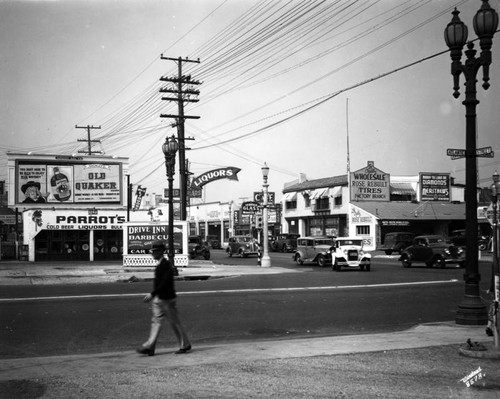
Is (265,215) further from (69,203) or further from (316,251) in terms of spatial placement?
(69,203)

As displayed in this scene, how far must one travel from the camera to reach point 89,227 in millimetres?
38438

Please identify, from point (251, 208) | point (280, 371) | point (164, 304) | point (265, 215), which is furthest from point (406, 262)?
point (280, 371)

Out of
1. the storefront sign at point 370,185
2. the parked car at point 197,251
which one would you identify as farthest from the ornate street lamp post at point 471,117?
the storefront sign at point 370,185

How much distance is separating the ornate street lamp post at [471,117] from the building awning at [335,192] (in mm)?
50136

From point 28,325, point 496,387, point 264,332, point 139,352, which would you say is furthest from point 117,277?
point 496,387

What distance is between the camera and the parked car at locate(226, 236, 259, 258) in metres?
48.3

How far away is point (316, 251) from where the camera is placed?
34.4m

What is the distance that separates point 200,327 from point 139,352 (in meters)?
3.13

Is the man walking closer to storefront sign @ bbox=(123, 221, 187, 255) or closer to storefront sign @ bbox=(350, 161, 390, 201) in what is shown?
storefront sign @ bbox=(123, 221, 187, 255)

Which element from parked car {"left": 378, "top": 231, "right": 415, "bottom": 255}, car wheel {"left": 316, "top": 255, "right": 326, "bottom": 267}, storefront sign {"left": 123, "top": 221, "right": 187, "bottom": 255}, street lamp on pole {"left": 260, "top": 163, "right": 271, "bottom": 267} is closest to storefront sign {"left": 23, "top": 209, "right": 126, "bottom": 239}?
storefront sign {"left": 123, "top": 221, "right": 187, "bottom": 255}

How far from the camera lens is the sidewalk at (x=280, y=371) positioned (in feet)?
21.5

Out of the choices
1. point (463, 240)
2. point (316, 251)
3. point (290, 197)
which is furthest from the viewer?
point (290, 197)

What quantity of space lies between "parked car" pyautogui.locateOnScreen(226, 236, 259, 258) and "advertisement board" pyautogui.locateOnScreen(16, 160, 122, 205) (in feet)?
42.7

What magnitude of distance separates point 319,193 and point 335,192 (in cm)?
348
